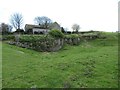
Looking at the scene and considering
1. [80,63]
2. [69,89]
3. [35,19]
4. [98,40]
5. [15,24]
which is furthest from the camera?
[35,19]

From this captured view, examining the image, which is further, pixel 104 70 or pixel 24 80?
pixel 104 70

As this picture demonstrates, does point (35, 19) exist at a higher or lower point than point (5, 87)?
higher

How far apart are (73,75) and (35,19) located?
95.6 meters

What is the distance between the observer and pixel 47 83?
51.5ft

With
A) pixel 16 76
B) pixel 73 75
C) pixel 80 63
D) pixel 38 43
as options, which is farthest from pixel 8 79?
pixel 38 43

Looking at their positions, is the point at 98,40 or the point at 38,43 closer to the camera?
the point at 38,43

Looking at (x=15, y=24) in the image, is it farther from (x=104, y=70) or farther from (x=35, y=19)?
(x=104, y=70)

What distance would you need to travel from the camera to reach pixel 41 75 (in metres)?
17.9

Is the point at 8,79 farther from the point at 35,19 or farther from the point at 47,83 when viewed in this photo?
the point at 35,19

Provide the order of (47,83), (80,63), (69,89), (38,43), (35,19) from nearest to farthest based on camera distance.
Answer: (69,89), (47,83), (80,63), (38,43), (35,19)

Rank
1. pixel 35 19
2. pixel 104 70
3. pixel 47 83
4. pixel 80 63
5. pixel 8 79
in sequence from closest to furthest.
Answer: pixel 47 83, pixel 8 79, pixel 104 70, pixel 80 63, pixel 35 19

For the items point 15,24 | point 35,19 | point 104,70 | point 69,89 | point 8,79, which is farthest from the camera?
point 35,19

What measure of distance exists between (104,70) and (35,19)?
3717 inches

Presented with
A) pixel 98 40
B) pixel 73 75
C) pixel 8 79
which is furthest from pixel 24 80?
pixel 98 40
